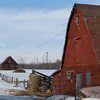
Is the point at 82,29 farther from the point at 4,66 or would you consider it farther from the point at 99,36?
the point at 4,66

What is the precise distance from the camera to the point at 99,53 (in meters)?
19.8

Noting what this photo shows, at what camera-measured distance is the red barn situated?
65.6 feet

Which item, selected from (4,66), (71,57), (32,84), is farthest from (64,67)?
(4,66)

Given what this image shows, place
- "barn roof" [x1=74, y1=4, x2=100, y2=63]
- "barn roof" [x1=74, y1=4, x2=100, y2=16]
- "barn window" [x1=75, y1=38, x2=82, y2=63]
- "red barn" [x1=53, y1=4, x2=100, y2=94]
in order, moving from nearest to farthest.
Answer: "red barn" [x1=53, y1=4, x2=100, y2=94] < "barn roof" [x1=74, y1=4, x2=100, y2=63] < "barn roof" [x1=74, y1=4, x2=100, y2=16] < "barn window" [x1=75, y1=38, x2=82, y2=63]

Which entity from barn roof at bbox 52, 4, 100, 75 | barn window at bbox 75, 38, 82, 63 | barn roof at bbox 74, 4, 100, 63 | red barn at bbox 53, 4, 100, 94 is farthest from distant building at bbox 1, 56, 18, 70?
barn roof at bbox 74, 4, 100, 63

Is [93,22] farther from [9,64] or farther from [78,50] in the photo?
[9,64]

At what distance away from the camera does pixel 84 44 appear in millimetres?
21375

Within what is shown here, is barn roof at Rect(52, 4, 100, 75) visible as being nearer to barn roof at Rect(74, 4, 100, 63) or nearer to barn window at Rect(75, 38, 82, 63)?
barn roof at Rect(74, 4, 100, 63)

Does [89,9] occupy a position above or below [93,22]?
above

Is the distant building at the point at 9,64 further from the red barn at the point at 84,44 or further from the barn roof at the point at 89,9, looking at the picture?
the barn roof at the point at 89,9

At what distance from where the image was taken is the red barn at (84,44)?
20.0m

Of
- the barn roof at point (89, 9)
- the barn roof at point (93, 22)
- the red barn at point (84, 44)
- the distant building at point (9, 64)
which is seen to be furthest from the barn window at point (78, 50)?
the distant building at point (9, 64)

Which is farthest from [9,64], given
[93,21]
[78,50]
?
[93,21]

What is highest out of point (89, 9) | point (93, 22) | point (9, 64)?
point (89, 9)
